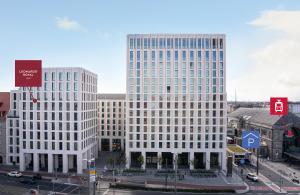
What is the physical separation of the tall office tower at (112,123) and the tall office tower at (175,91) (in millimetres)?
33749

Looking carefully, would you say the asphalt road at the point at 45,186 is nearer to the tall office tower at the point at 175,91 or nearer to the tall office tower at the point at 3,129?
the tall office tower at the point at 3,129

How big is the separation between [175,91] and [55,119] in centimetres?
4150

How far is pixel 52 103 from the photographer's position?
86812 millimetres

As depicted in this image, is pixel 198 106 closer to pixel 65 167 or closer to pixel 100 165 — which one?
pixel 100 165

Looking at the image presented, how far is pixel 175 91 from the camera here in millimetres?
94375

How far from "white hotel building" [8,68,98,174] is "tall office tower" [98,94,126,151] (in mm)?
38808

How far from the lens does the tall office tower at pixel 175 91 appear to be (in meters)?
93.6

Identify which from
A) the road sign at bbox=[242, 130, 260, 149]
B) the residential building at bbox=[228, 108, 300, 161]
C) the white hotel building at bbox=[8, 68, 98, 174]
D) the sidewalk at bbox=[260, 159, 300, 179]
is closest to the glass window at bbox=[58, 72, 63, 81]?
the white hotel building at bbox=[8, 68, 98, 174]

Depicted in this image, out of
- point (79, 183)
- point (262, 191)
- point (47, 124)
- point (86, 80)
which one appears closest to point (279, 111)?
point (262, 191)

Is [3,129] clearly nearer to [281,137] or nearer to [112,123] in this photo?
[112,123]

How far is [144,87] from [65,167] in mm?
37379

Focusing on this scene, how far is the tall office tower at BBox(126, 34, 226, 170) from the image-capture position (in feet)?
307

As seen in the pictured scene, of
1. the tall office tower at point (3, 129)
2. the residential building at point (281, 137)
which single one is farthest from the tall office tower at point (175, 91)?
the tall office tower at point (3, 129)

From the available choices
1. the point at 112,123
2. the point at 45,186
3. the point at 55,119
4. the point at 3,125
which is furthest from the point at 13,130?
the point at 112,123
